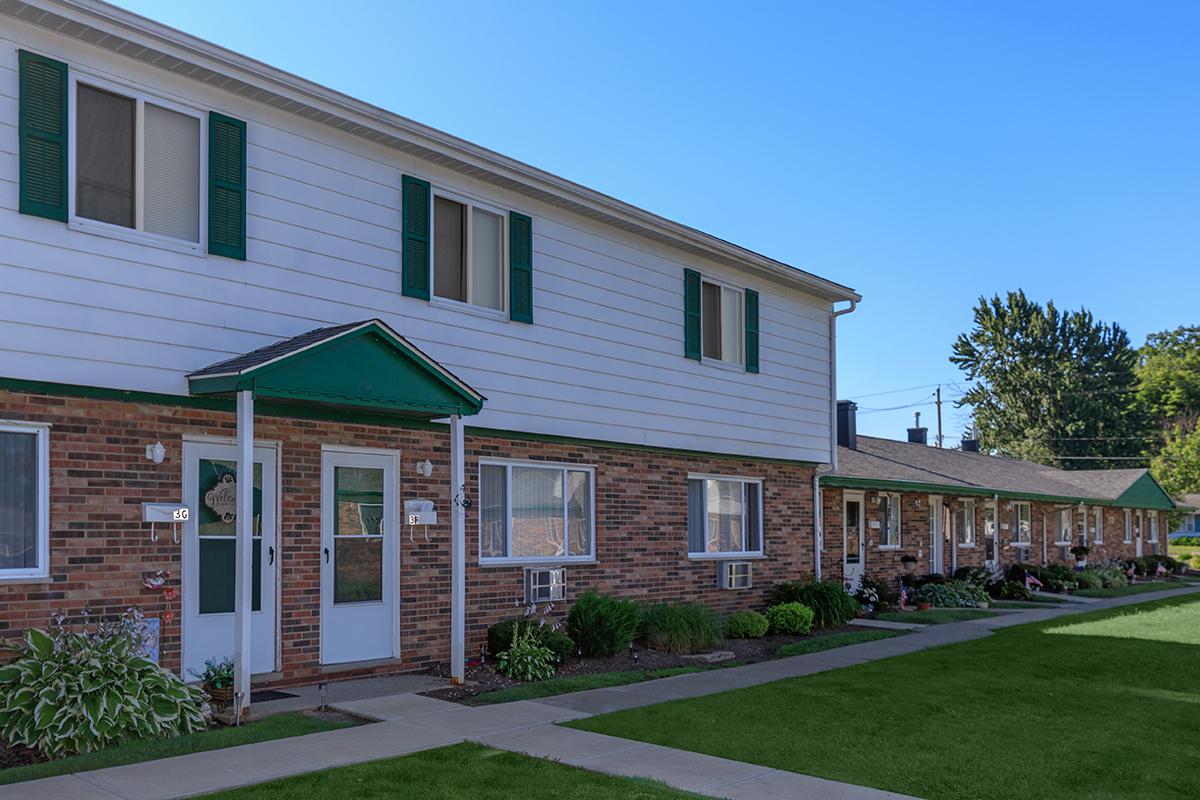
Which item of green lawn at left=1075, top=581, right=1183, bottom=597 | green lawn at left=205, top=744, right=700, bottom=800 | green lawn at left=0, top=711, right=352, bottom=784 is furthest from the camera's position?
green lawn at left=1075, top=581, right=1183, bottom=597

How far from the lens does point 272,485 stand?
1007 cm

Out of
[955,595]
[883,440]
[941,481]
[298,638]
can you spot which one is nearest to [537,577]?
[298,638]

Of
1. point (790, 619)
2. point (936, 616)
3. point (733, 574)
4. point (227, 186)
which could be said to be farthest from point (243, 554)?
point (936, 616)

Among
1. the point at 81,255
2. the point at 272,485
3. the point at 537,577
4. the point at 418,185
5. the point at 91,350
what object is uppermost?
the point at 418,185

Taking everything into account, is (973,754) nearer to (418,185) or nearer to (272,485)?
(272,485)

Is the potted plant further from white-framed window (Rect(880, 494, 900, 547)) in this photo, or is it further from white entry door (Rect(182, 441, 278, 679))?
white-framed window (Rect(880, 494, 900, 547))

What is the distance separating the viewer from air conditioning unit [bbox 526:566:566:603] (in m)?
12.5

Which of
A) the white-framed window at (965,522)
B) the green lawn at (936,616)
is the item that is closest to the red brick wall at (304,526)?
the green lawn at (936,616)

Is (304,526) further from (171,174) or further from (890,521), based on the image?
(890,521)

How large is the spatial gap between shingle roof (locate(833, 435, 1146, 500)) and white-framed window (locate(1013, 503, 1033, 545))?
2.03 feet

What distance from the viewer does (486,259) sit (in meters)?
12.4

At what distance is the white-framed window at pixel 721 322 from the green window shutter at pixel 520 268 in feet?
12.4

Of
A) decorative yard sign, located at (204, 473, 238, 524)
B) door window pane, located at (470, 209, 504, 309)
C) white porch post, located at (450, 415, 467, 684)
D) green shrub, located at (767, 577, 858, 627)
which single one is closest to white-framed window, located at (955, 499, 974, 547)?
green shrub, located at (767, 577, 858, 627)

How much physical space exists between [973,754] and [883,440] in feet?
73.6
